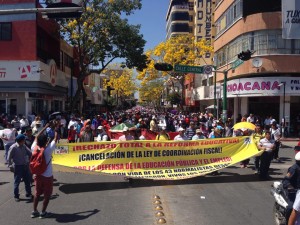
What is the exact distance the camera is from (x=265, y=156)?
41.6 ft

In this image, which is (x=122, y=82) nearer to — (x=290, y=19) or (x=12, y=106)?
(x=12, y=106)

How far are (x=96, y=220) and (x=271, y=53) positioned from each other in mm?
24998

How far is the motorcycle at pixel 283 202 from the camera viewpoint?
6372 millimetres

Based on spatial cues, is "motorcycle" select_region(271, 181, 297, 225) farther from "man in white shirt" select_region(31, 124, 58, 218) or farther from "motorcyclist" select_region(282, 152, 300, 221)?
"man in white shirt" select_region(31, 124, 58, 218)

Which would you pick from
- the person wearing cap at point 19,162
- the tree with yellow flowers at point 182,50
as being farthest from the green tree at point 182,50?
the person wearing cap at point 19,162

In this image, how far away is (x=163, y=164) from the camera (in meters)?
12.1

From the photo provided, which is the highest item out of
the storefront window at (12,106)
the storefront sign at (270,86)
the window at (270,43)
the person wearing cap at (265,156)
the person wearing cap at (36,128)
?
the window at (270,43)

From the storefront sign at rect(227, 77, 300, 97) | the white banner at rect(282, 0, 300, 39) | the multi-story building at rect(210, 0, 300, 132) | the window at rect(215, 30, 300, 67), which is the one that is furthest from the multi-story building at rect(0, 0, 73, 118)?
the white banner at rect(282, 0, 300, 39)

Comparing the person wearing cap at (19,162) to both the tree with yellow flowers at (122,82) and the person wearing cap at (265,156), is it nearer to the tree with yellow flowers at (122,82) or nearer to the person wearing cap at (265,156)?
the person wearing cap at (265,156)

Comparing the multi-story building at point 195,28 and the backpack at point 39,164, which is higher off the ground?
the multi-story building at point 195,28

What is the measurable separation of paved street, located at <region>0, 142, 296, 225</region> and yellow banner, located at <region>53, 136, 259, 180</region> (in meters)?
0.33

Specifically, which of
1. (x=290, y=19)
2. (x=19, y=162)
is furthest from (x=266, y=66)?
(x=19, y=162)

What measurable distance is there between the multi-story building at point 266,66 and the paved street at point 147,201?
704 inches

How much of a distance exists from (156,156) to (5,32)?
71.3 ft
